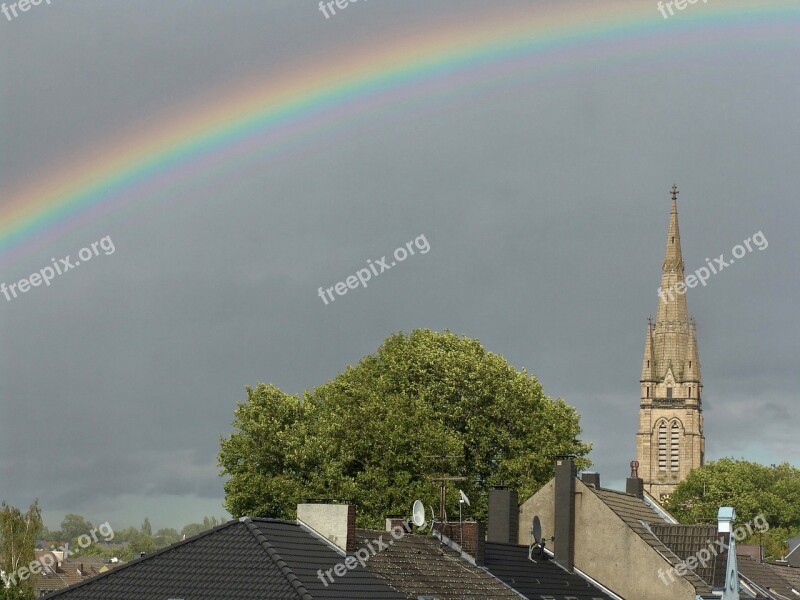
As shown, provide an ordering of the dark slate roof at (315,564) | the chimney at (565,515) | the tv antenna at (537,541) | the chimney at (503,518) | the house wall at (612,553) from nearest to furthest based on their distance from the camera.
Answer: the dark slate roof at (315,564), the house wall at (612,553), the tv antenna at (537,541), the chimney at (565,515), the chimney at (503,518)

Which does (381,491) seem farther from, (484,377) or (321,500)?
(484,377)

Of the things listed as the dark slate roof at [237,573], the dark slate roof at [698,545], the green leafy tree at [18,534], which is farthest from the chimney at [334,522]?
the green leafy tree at [18,534]

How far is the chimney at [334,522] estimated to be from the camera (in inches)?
1457

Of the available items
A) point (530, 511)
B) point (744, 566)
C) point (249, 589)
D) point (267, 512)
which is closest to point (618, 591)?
point (530, 511)

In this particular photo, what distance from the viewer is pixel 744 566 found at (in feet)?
197

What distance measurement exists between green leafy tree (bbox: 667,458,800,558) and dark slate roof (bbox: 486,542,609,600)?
94314 mm

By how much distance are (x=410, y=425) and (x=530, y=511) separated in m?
15.0

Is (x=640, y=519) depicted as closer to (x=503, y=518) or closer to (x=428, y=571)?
(x=503, y=518)

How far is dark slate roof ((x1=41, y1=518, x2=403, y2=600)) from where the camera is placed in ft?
108

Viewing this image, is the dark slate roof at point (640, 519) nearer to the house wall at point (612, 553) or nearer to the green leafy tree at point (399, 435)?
the house wall at point (612, 553)

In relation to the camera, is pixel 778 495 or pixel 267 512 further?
pixel 778 495

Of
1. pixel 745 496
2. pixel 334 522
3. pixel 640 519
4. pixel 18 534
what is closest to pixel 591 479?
pixel 640 519

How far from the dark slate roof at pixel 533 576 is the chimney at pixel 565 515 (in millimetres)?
610

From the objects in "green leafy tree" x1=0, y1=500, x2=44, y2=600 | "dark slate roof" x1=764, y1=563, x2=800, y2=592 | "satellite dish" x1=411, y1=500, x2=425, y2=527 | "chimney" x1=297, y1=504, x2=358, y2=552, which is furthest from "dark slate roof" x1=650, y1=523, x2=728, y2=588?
"green leafy tree" x1=0, y1=500, x2=44, y2=600
